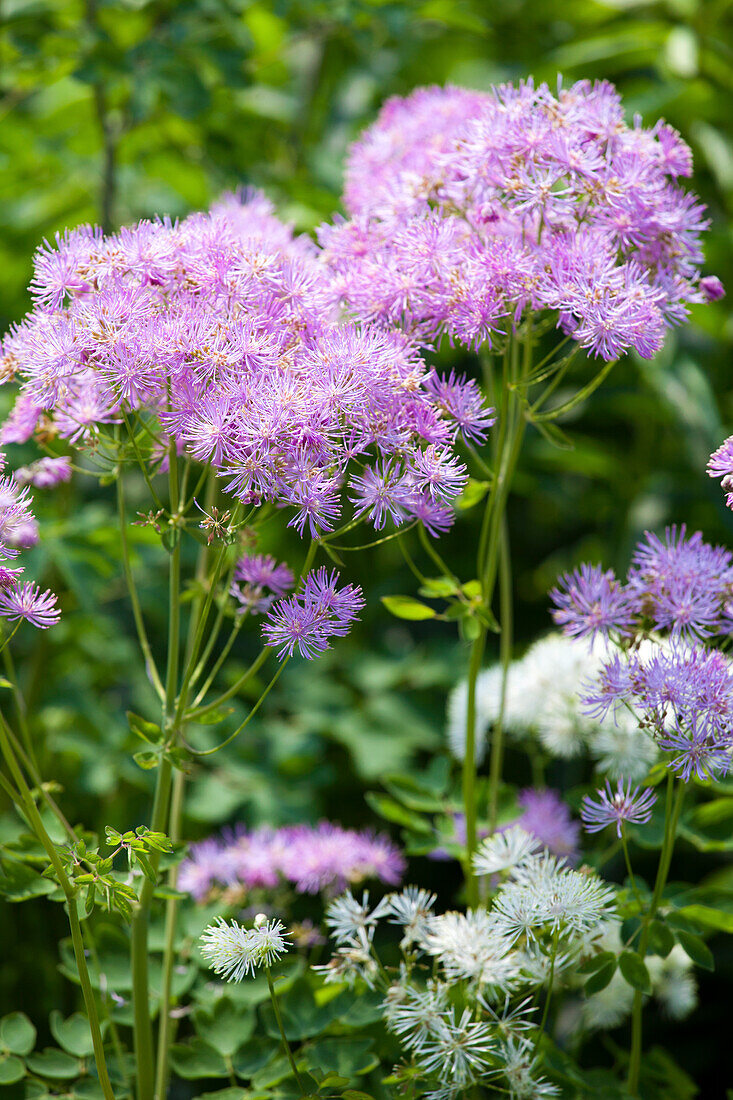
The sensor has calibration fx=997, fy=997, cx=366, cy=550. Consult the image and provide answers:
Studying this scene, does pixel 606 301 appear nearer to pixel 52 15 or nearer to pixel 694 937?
pixel 694 937

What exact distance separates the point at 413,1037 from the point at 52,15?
159 centimetres

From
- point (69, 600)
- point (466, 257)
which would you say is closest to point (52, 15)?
point (69, 600)

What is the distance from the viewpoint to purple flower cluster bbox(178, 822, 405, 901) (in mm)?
1101

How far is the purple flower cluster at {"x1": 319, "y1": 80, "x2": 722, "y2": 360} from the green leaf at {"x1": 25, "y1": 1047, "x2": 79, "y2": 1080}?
732 mm

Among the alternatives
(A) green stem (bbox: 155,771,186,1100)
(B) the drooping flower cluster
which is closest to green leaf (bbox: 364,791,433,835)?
(A) green stem (bbox: 155,771,186,1100)

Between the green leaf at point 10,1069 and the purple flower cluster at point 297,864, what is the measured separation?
10.6 inches

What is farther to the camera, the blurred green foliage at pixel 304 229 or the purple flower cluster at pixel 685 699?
the blurred green foliage at pixel 304 229

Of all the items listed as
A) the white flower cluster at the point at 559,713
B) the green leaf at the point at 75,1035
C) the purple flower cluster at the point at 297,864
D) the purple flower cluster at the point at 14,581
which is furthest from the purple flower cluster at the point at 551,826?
the purple flower cluster at the point at 14,581

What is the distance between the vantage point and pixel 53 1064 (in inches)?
35.9

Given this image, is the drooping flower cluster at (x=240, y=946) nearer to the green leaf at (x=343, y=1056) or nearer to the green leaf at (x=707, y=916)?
the green leaf at (x=343, y=1056)

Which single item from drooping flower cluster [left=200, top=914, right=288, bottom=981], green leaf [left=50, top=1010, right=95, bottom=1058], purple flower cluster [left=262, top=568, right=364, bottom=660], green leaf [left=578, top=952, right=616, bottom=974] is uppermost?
purple flower cluster [left=262, top=568, right=364, bottom=660]

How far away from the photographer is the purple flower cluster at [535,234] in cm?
82

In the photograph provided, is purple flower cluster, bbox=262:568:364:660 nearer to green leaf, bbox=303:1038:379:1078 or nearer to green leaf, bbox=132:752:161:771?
green leaf, bbox=132:752:161:771

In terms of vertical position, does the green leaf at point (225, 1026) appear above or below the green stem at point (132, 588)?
below
